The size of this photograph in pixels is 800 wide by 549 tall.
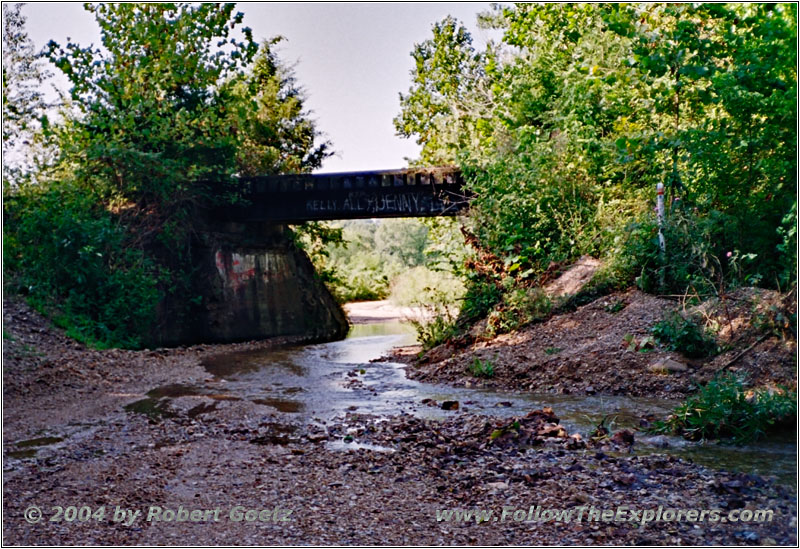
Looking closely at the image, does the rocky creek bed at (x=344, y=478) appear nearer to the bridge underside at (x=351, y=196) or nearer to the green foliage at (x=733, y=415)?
the green foliage at (x=733, y=415)

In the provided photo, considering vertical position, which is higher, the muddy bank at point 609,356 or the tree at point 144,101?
the tree at point 144,101

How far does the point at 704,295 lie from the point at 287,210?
1237cm

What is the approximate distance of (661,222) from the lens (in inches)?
494

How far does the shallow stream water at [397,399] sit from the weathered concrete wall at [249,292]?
3.97 metres

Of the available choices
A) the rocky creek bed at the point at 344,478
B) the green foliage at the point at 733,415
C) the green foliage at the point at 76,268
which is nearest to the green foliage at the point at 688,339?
the green foliage at the point at 733,415

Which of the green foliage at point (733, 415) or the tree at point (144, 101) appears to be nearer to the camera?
the green foliage at point (733, 415)

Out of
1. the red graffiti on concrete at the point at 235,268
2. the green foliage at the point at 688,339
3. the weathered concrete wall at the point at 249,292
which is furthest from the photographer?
the red graffiti on concrete at the point at 235,268

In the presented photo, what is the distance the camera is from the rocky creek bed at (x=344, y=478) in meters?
4.62

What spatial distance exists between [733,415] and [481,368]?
16.8 feet

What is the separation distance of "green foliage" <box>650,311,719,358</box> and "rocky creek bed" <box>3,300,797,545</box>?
2978 mm

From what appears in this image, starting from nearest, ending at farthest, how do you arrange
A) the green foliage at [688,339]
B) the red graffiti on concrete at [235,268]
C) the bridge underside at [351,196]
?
1. the green foliage at [688,339]
2. the bridge underside at [351,196]
3. the red graffiti on concrete at [235,268]

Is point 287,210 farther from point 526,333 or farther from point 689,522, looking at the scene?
point 689,522

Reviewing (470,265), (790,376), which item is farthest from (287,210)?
(790,376)

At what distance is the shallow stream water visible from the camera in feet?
20.5
